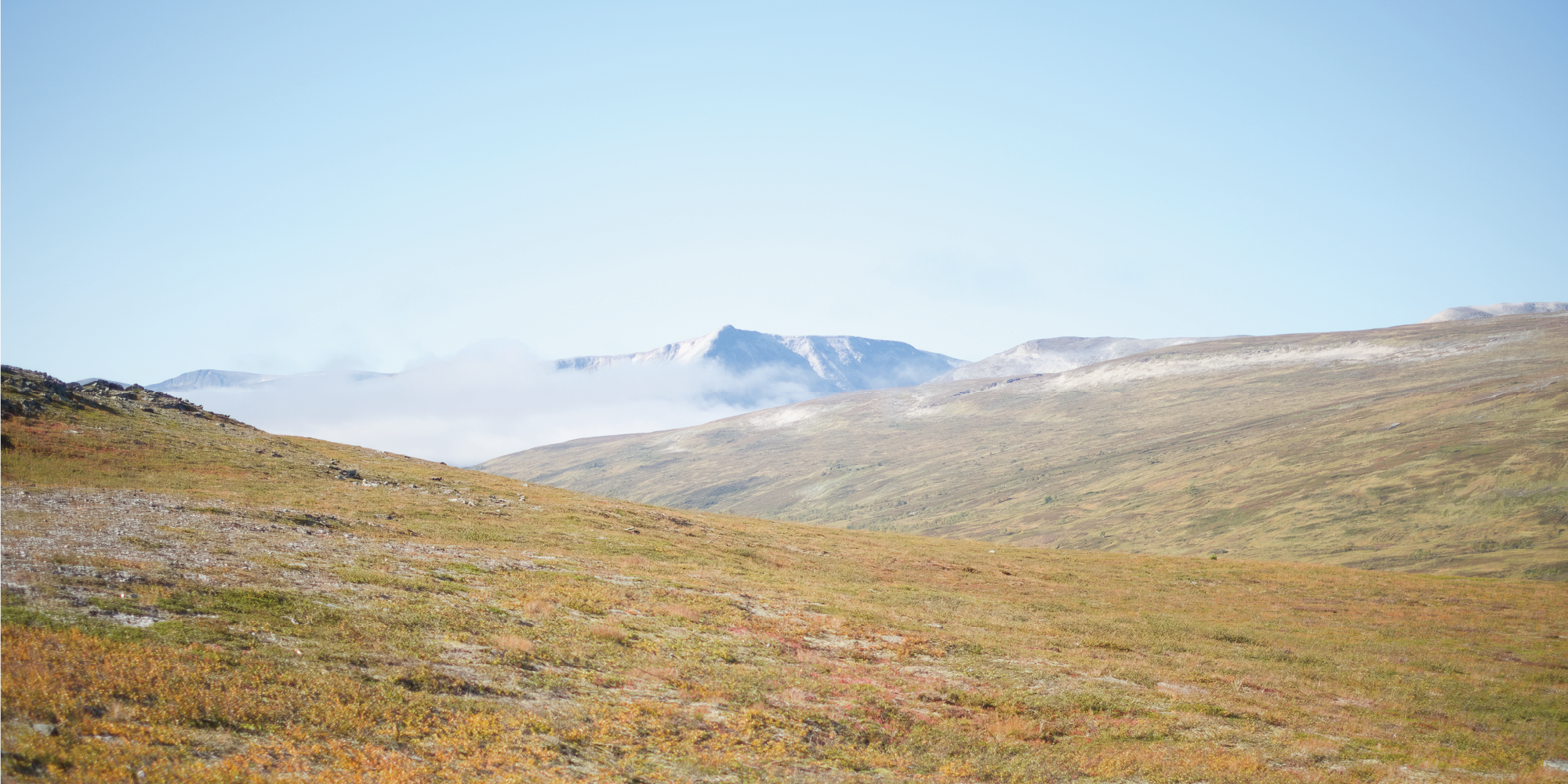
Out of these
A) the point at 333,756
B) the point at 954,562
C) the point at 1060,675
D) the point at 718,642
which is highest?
the point at 333,756

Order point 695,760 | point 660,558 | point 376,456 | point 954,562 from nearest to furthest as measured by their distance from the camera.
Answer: point 695,760, point 660,558, point 954,562, point 376,456

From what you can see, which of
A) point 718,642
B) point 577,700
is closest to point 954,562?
point 718,642

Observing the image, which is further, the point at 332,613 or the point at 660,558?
the point at 660,558

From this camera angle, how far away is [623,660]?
87.8 ft

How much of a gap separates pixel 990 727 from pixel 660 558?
109ft

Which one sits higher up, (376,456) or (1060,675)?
(376,456)

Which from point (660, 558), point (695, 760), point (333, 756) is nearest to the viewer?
point (333, 756)

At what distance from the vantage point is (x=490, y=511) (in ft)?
211

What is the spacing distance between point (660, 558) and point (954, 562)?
3097 centimetres

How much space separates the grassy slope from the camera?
16969mm

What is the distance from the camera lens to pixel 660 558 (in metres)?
54.5

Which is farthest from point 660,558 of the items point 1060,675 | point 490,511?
point 1060,675

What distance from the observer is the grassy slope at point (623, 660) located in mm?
16969

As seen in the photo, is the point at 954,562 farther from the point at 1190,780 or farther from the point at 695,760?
the point at 695,760
